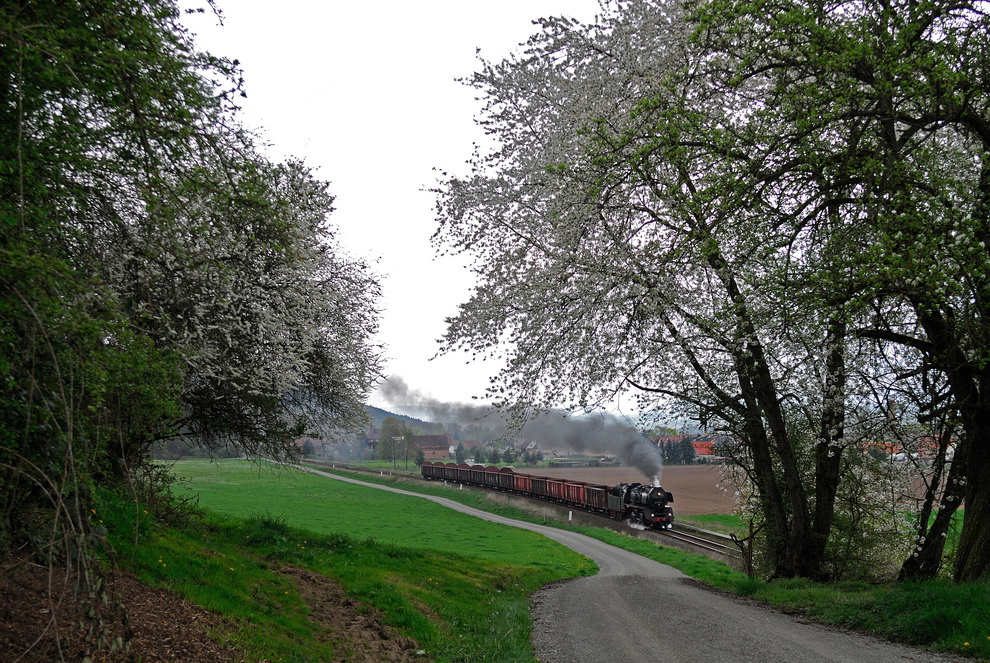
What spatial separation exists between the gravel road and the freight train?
75.1 feet

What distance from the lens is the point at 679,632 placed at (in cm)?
1001

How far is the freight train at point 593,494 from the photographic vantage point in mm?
37500

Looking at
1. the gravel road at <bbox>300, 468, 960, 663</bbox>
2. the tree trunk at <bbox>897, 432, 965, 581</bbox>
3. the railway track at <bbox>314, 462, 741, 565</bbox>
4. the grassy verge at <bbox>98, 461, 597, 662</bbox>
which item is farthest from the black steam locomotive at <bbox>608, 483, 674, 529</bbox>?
the tree trunk at <bbox>897, 432, 965, 581</bbox>

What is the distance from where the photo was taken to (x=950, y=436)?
39.9 feet

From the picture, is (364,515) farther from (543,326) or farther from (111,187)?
(111,187)

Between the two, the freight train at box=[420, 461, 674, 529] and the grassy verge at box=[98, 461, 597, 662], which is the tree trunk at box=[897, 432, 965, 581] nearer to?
the grassy verge at box=[98, 461, 597, 662]

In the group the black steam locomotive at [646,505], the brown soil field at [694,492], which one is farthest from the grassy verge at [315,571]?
the brown soil field at [694,492]

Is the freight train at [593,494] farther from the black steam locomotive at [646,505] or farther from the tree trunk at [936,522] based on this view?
the tree trunk at [936,522]

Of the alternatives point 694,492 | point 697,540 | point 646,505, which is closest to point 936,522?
point 697,540

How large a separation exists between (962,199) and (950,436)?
17.4 ft

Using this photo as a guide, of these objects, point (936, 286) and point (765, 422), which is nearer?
point (936, 286)

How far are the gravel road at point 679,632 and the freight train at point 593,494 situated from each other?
2288cm

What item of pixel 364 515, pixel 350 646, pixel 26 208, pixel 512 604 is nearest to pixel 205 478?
pixel 364 515

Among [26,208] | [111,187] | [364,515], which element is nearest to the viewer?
[26,208]
